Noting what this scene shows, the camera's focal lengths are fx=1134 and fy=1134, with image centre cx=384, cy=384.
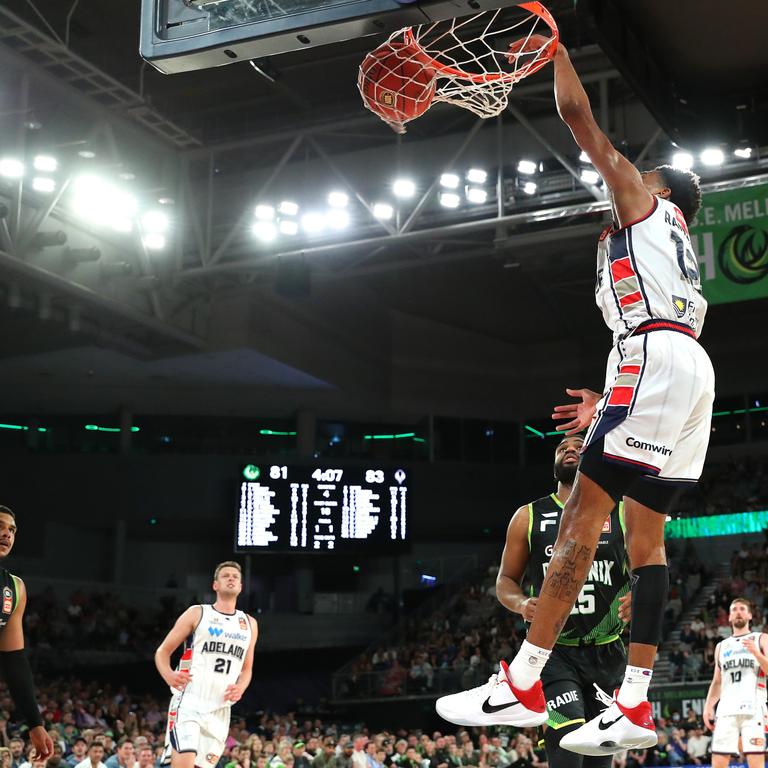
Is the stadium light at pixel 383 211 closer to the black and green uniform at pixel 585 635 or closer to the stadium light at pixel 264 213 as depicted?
the stadium light at pixel 264 213

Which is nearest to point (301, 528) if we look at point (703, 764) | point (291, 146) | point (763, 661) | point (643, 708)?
point (291, 146)

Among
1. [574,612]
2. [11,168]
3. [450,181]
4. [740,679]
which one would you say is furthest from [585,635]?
[11,168]

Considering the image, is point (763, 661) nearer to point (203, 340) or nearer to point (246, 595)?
point (203, 340)

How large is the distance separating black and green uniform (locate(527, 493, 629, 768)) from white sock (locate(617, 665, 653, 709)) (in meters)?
1.59

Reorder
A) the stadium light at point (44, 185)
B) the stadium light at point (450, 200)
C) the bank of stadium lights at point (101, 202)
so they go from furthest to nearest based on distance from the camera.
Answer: the bank of stadium lights at point (101, 202) → the stadium light at point (450, 200) → the stadium light at point (44, 185)

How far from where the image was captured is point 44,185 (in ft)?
62.7

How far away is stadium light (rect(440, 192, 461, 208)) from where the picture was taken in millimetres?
19859

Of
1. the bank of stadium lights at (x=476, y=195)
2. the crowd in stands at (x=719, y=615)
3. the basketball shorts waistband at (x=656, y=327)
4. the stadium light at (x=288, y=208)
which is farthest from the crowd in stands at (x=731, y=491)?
the basketball shorts waistband at (x=656, y=327)

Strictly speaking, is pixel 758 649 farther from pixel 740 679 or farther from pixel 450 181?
pixel 450 181

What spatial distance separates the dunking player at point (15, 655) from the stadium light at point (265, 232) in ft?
48.0

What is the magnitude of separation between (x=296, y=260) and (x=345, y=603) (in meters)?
13.2

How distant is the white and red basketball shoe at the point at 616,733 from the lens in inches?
174

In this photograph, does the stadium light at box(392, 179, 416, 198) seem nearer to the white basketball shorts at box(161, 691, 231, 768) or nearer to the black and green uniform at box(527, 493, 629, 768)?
the white basketball shorts at box(161, 691, 231, 768)

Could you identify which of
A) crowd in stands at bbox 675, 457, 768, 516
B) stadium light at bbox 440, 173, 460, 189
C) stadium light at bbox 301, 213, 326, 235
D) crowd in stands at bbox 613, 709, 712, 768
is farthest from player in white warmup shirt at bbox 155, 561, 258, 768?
crowd in stands at bbox 675, 457, 768, 516
